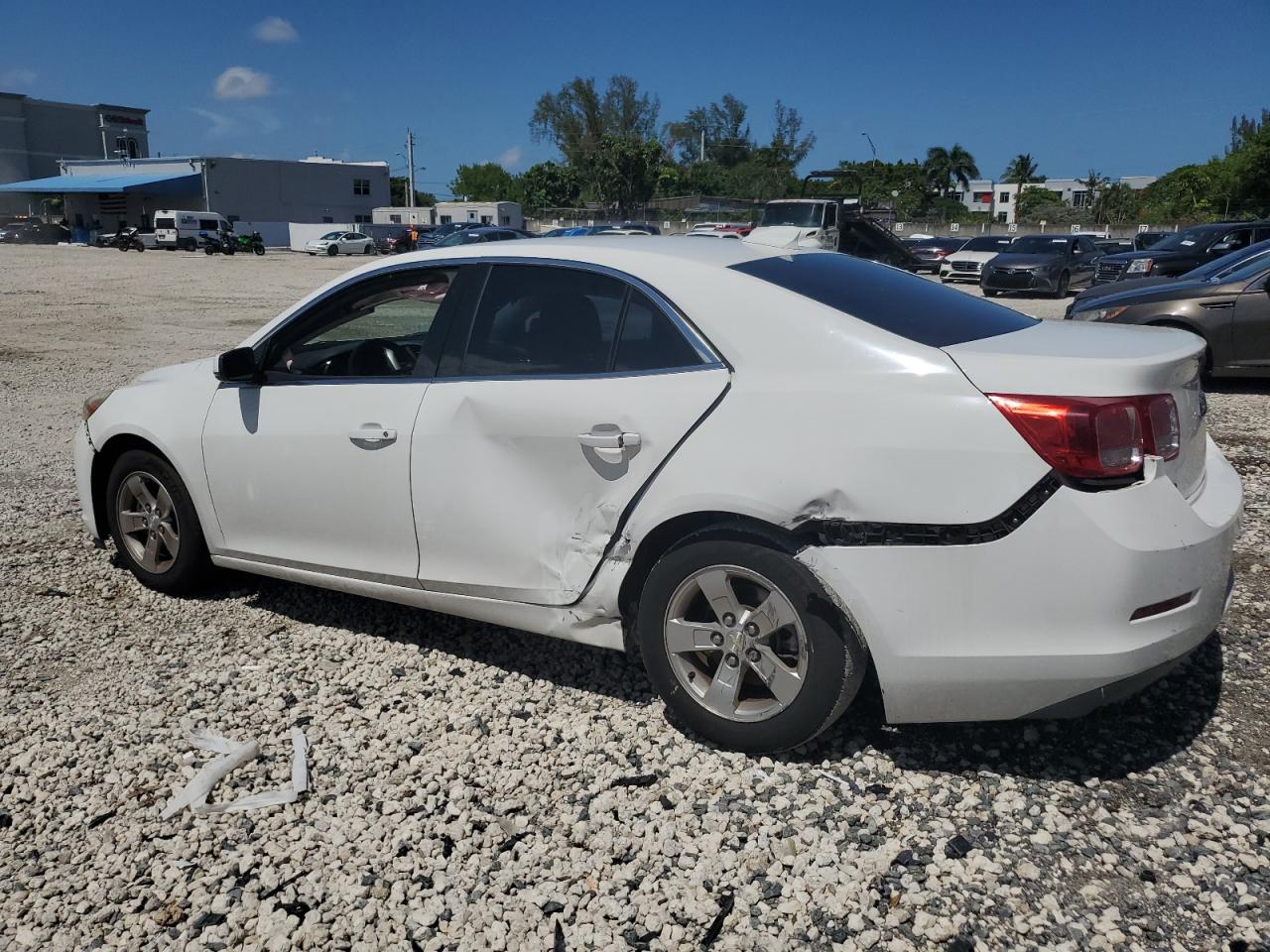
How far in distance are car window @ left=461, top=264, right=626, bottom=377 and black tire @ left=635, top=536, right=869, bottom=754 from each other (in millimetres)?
749

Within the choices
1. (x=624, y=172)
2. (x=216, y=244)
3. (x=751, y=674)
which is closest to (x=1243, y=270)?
(x=751, y=674)

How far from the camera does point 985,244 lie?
1190 inches

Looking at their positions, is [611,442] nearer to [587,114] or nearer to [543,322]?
[543,322]

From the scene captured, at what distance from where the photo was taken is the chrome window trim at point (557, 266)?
126 inches

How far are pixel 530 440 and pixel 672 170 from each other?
10005 cm

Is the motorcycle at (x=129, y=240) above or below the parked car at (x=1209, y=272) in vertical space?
above

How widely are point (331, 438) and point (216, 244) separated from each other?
175 ft

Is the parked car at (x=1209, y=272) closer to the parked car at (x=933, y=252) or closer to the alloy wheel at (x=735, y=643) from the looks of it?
the alloy wheel at (x=735, y=643)

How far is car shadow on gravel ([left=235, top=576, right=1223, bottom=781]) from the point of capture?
3.22 meters

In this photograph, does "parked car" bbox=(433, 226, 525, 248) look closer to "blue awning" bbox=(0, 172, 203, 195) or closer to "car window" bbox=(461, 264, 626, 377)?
"car window" bbox=(461, 264, 626, 377)

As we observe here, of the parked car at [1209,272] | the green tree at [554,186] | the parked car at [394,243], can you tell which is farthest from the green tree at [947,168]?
the parked car at [1209,272]

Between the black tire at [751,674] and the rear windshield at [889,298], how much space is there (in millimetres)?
805

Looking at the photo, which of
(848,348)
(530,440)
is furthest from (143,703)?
(848,348)

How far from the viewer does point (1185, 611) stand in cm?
283
